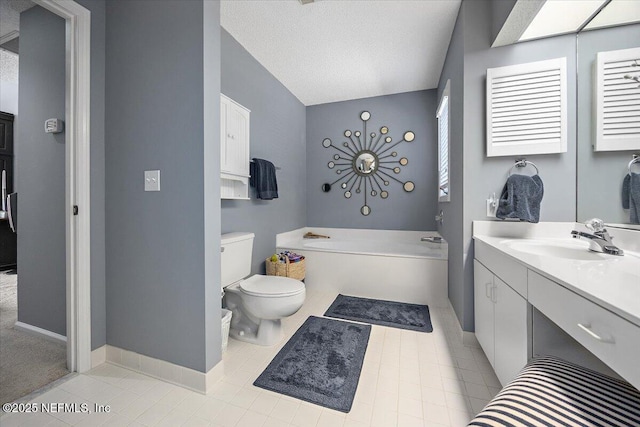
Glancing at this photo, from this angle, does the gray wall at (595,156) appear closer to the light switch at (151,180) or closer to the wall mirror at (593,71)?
the wall mirror at (593,71)

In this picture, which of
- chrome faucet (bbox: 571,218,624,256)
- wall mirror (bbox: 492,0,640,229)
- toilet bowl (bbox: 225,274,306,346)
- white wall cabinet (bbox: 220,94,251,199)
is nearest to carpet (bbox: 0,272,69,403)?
toilet bowl (bbox: 225,274,306,346)

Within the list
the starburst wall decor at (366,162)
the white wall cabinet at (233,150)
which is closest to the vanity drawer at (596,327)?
the white wall cabinet at (233,150)

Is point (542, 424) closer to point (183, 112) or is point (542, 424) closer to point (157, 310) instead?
point (157, 310)

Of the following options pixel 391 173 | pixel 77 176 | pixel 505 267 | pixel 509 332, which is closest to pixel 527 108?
pixel 505 267

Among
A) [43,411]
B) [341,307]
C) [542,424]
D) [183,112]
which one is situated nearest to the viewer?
[542,424]

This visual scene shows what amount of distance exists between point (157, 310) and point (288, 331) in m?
0.93

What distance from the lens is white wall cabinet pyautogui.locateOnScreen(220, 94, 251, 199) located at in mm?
1876

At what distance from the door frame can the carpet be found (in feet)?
0.52

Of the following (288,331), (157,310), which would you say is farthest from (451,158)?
(157,310)

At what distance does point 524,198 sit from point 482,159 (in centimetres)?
37

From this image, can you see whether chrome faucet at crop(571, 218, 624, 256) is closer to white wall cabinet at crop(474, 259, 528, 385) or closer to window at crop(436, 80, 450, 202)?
white wall cabinet at crop(474, 259, 528, 385)

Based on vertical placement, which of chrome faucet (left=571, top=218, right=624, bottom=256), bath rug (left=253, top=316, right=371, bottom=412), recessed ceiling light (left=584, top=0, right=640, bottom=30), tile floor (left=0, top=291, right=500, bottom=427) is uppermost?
recessed ceiling light (left=584, top=0, right=640, bottom=30)

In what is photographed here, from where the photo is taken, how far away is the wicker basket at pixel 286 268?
2562mm

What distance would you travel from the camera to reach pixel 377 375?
4.82 feet
